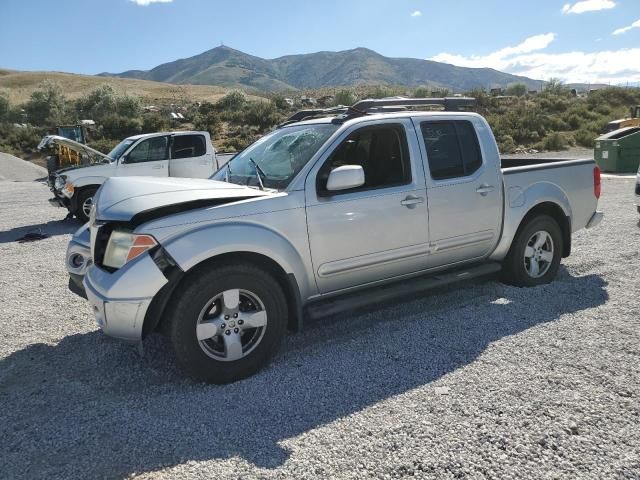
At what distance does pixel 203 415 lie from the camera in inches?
127

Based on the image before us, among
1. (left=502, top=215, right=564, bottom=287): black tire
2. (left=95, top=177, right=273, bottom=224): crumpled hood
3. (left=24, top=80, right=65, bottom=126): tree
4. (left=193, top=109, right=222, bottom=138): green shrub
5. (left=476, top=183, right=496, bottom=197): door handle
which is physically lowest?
(left=502, top=215, right=564, bottom=287): black tire

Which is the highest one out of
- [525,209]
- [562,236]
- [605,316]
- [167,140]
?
[167,140]

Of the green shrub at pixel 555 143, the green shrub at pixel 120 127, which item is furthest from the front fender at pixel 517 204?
the green shrub at pixel 120 127

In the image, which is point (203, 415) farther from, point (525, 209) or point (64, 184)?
point (64, 184)

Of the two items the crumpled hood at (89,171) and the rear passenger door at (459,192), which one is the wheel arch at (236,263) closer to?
the rear passenger door at (459,192)

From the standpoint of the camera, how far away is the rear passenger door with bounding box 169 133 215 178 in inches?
461

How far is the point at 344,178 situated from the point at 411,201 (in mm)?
798

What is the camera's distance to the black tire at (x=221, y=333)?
11.2 ft

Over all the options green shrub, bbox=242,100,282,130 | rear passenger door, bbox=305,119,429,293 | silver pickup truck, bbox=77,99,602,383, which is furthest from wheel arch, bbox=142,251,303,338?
green shrub, bbox=242,100,282,130

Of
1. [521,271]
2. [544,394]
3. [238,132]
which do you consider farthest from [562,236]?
[238,132]

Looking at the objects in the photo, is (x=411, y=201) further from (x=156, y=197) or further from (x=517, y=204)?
(x=156, y=197)

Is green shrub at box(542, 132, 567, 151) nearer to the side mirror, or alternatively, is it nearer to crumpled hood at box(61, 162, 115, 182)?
crumpled hood at box(61, 162, 115, 182)

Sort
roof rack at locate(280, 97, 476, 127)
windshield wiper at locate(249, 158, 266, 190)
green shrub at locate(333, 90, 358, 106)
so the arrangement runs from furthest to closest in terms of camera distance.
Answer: green shrub at locate(333, 90, 358, 106)
roof rack at locate(280, 97, 476, 127)
windshield wiper at locate(249, 158, 266, 190)

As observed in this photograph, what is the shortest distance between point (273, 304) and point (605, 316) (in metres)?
3.09
